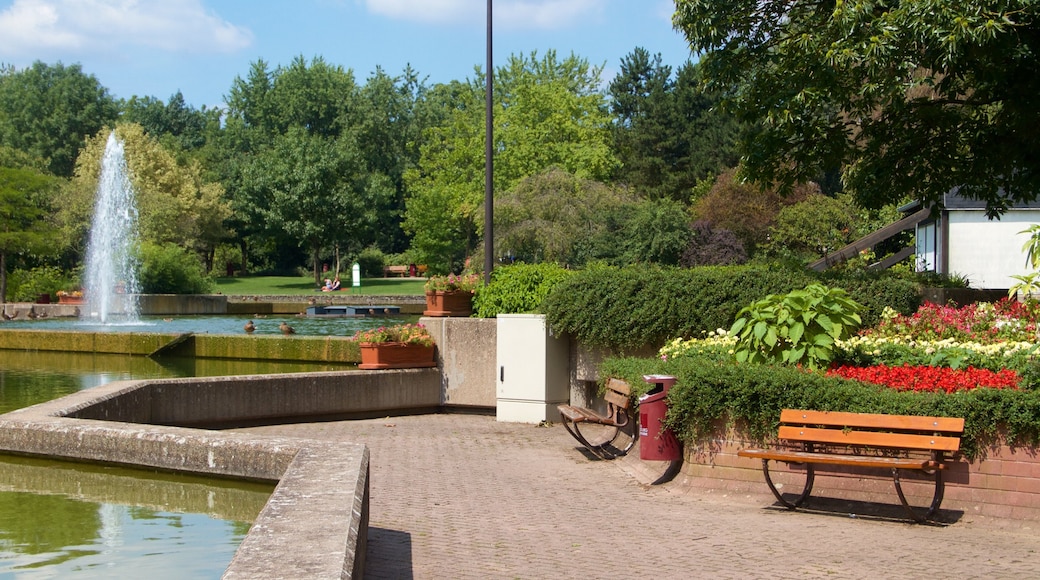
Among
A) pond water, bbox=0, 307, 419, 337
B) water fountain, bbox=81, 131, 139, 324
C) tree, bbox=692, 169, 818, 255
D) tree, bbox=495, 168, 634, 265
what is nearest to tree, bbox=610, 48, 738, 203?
tree, bbox=692, 169, 818, 255

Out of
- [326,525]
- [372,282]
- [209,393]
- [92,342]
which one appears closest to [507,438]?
[209,393]

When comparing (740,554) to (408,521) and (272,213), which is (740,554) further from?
(272,213)

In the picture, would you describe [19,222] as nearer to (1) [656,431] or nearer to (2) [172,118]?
(1) [656,431]

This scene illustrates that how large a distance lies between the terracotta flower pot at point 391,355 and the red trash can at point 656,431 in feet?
20.0

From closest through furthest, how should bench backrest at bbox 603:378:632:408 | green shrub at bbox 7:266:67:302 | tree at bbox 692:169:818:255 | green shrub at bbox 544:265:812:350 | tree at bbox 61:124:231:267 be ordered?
bench backrest at bbox 603:378:632:408
green shrub at bbox 544:265:812:350
green shrub at bbox 7:266:67:302
tree at bbox 692:169:818:255
tree at bbox 61:124:231:267

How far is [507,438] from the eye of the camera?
13453mm

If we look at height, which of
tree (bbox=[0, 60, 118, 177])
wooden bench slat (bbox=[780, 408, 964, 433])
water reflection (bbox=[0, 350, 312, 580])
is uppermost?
tree (bbox=[0, 60, 118, 177])

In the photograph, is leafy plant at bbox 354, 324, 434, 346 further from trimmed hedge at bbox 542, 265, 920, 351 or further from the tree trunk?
the tree trunk

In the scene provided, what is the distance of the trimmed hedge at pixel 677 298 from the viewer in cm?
1322

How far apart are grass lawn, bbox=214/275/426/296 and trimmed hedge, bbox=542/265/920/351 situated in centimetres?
4149

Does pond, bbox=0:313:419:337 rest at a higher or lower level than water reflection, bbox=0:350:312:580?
higher

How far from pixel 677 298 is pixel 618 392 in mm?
2375

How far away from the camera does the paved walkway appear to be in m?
6.80

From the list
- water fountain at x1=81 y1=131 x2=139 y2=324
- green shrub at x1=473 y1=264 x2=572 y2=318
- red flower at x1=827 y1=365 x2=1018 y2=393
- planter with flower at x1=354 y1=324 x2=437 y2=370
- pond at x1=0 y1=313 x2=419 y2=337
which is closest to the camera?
red flower at x1=827 y1=365 x2=1018 y2=393
